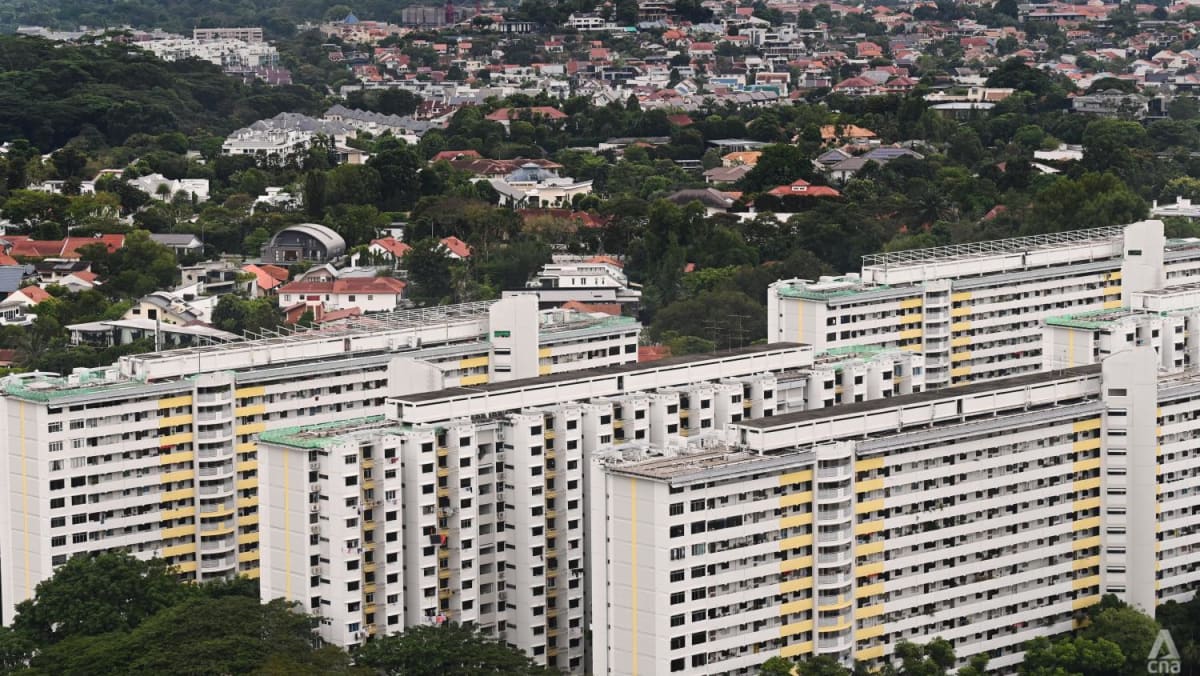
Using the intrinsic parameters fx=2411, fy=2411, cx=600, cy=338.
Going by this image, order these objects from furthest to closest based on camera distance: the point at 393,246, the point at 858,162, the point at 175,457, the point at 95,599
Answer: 1. the point at 858,162
2. the point at 393,246
3. the point at 175,457
4. the point at 95,599

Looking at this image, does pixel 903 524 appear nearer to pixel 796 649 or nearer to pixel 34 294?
pixel 796 649

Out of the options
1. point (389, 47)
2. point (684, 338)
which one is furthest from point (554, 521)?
point (389, 47)

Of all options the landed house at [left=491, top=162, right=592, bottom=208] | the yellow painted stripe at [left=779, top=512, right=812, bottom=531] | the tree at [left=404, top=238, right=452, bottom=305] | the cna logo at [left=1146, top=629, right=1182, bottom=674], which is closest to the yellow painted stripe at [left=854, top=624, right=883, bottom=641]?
the yellow painted stripe at [left=779, top=512, right=812, bottom=531]

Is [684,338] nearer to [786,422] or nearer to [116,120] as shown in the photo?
[786,422]

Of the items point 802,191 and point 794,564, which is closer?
point 794,564

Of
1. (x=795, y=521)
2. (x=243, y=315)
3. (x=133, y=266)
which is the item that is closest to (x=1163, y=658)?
(x=795, y=521)
